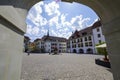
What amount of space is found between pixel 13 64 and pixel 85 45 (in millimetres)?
45507

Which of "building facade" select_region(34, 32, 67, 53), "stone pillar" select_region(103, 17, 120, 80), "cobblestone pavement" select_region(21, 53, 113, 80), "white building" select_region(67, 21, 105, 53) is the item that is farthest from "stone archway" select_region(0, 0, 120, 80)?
"building facade" select_region(34, 32, 67, 53)

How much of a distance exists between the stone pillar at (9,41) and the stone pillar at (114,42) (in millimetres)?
2142

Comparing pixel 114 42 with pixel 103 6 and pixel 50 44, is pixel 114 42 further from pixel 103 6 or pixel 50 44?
pixel 50 44

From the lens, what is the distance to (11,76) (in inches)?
58.6

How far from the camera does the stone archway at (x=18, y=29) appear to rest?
1.32 m

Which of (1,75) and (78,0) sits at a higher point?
(78,0)

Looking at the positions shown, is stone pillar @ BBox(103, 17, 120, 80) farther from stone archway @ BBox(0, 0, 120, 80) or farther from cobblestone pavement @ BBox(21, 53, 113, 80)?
cobblestone pavement @ BBox(21, 53, 113, 80)

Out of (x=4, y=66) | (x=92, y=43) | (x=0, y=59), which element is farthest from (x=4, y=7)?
(x=92, y=43)

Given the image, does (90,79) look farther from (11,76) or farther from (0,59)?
(0,59)

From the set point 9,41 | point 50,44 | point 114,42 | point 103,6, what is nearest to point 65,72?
point 114,42

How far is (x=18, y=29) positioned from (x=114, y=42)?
7.32 feet

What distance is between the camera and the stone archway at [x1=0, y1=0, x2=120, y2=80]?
Answer: 1.32 metres

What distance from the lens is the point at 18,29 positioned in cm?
172

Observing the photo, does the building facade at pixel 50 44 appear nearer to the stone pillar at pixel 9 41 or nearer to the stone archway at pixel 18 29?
the stone archway at pixel 18 29
